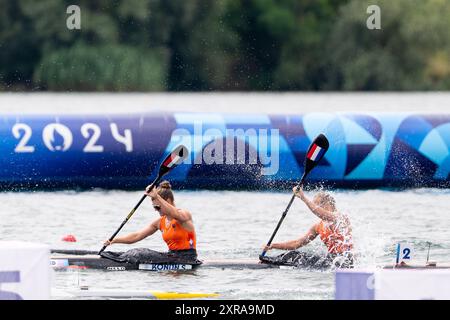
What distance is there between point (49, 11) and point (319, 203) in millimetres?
47227

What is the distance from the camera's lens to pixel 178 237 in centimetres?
1656

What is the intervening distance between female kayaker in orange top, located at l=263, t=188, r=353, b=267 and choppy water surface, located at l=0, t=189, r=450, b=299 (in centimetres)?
21

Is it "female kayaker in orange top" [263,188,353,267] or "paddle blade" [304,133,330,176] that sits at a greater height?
"paddle blade" [304,133,330,176]

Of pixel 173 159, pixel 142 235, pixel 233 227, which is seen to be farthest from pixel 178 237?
pixel 233 227

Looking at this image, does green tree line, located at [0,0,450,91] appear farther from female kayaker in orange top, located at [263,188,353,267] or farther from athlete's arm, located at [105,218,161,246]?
female kayaker in orange top, located at [263,188,353,267]

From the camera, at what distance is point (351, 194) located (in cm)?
2511

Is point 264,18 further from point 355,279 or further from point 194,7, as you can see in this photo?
point 355,279

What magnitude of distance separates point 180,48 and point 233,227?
41496 mm

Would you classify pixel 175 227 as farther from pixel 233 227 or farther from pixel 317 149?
pixel 233 227

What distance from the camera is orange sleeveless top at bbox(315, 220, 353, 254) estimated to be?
16422 millimetres

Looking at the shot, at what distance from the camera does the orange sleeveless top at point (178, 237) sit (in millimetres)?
16531

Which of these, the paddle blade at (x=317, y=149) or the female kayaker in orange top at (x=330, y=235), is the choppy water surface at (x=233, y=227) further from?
the paddle blade at (x=317, y=149)

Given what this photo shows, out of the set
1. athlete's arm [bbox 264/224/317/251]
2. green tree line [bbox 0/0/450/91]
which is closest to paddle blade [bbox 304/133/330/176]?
athlete's arm [bbox 264/224/317/251]
